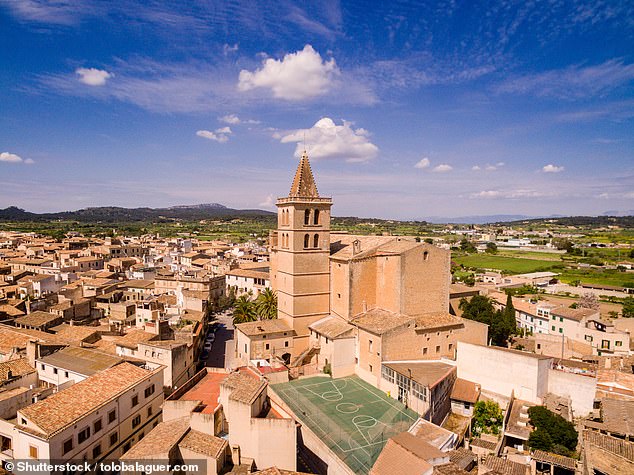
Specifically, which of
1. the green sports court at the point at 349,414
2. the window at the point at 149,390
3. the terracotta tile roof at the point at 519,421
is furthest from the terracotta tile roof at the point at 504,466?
the window at the point at 149,390

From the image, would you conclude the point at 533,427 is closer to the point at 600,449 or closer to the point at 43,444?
the point at 600,449

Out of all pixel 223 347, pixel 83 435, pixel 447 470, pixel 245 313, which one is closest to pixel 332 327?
pixel 245 313

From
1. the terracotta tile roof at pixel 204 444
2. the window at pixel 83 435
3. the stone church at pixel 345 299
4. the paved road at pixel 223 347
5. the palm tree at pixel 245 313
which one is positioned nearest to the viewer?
the terracotta tile roof at pixel 204 444

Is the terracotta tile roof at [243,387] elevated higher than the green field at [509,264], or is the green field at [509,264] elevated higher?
Result: the terracotta tile roof at [243,387]

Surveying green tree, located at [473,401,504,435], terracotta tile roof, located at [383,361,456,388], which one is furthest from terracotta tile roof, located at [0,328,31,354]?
green tree, located at [473,401,504,435]

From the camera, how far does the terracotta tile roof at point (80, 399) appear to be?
1782 centimetres

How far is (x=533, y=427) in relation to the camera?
22844 millimetres

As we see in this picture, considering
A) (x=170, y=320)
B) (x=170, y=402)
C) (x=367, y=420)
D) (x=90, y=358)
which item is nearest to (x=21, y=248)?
(x=170, y=320)

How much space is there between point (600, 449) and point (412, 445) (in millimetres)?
10322

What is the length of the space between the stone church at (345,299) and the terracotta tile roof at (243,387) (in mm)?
8856

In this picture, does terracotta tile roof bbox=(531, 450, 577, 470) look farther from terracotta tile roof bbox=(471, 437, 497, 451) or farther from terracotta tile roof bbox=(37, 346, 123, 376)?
terracotta tile roof bbox=(37, 346, 123, 376)

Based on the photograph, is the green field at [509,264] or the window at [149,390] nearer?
the window at [149,390]

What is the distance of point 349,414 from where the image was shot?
74.7ft

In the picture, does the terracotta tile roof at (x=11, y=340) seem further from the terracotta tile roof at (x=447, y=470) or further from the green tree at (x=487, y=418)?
the green tree at (x=487, y=418)
